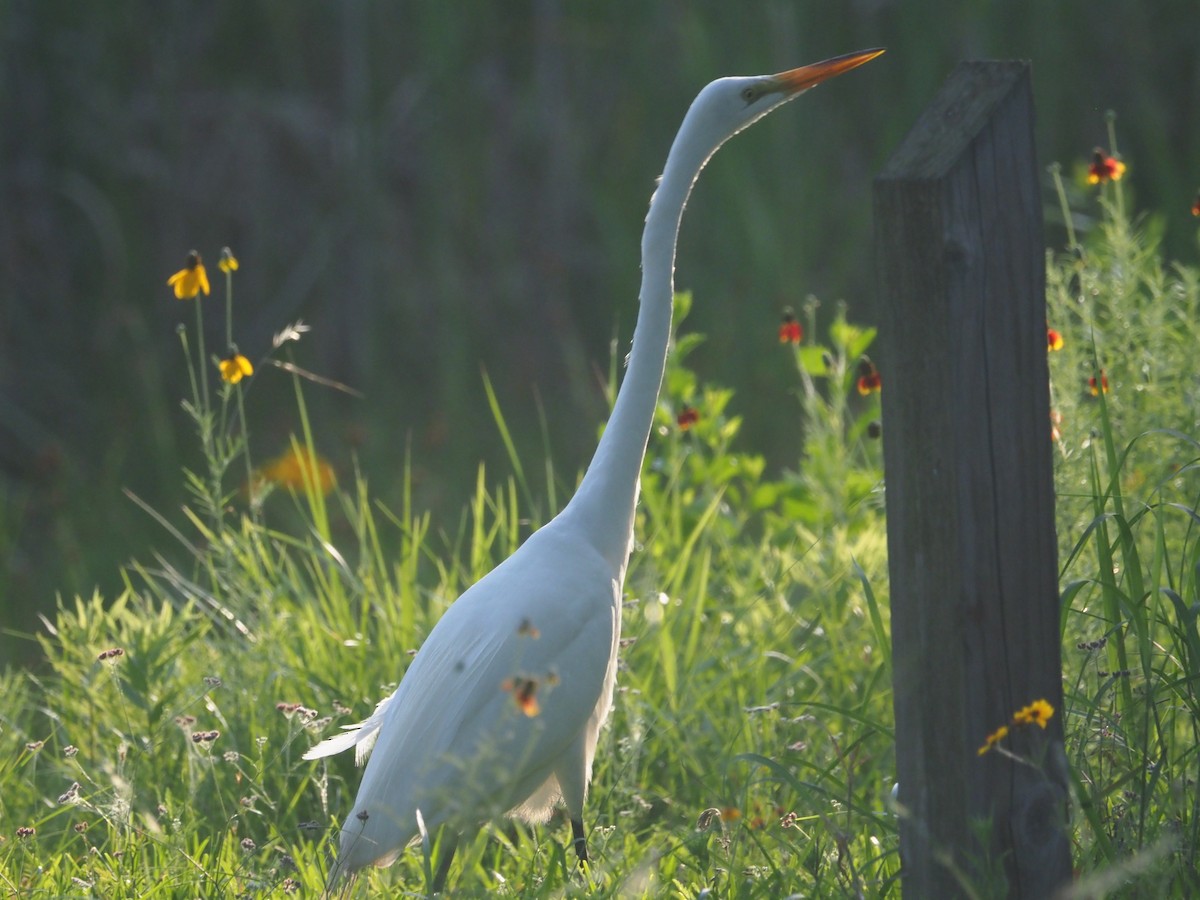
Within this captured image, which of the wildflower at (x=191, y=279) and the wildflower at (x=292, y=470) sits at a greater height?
the wildflower at (x=191, y=279)

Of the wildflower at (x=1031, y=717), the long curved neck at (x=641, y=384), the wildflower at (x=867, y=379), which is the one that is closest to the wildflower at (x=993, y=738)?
the wildflower at (x=1031, y=717)

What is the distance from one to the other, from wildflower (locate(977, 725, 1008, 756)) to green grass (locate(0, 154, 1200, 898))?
0.14m

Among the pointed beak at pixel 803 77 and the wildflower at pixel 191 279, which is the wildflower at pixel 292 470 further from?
the pointed beak at pixel 803 77

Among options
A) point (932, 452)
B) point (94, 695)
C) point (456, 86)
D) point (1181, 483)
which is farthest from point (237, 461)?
point (932, 452)

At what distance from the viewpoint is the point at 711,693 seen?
117 inches

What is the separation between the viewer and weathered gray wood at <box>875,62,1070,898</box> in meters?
1.62

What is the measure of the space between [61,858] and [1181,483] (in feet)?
6.97

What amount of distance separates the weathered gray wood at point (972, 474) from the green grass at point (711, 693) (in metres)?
0.12

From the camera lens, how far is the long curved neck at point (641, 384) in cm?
245

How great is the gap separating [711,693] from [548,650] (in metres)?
0.69

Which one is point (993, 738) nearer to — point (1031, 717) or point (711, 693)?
point (1031, 717)

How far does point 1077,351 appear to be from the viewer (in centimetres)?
280

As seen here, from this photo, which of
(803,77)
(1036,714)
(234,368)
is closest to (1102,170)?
(803,77)

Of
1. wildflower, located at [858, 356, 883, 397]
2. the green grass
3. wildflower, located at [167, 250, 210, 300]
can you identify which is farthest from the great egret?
wildflower, located at [167, 250, 210, 300]
